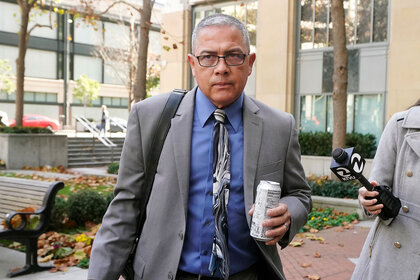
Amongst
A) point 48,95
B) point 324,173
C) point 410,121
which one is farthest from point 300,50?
point 48,95

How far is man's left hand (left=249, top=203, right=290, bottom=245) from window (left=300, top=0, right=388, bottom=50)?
17.3 m

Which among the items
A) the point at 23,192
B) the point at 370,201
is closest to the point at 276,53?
the point at 23,192

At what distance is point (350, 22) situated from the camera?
62.0 feet

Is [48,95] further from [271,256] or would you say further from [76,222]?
[271,256]

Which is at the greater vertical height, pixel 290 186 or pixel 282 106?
pixel 282 106

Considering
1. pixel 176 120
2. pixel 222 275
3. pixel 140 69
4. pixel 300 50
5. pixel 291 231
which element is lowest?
pixel 222 275

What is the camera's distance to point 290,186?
2490mm

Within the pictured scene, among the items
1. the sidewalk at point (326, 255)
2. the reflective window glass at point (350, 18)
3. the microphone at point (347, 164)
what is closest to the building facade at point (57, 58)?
the reflective window glass at point (350, 18)

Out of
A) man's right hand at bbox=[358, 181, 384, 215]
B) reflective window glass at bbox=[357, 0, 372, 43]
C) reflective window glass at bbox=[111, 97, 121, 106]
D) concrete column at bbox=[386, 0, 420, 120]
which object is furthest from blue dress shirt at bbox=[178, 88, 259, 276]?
reflective window glass at bbox=[111, 97, 121, 106]

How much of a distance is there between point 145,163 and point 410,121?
5.16 feet

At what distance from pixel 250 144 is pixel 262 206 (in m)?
0.38

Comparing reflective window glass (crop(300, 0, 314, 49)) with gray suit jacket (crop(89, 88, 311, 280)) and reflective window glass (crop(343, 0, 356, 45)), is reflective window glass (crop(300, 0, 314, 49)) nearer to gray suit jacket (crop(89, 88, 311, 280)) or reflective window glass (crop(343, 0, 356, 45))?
reflective window glass (crop(343, 0, 356, 45))

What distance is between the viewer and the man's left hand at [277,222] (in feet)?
6.81

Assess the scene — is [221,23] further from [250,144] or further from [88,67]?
[88,67]
